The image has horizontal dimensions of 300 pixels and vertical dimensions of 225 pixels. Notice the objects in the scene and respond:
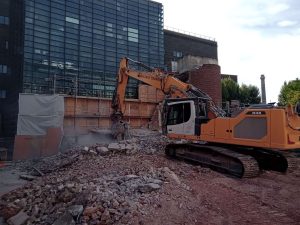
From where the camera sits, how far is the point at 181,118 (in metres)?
12.5

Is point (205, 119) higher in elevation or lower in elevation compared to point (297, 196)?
higher

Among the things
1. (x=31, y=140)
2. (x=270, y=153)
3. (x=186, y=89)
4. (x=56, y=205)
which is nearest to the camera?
(x=56, y=205)

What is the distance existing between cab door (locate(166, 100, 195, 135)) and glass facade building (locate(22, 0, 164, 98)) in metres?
14.1

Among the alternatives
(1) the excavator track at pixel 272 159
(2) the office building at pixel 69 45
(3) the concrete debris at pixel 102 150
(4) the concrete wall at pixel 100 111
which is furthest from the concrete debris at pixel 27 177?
(2) the office building at pixel 69 45

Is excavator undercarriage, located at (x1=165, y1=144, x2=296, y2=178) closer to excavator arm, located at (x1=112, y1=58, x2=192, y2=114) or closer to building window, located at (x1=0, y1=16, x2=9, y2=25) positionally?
excavator arm, located at (x1=112, y1=58, x2=192, y2=114)

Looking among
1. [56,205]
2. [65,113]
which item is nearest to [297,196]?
[56,205]

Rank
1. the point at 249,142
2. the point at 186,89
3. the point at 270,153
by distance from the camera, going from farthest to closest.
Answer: the point at 186,89
the point at 270,153
the point at 249,142

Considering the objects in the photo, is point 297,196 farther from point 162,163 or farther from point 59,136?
point 59,136

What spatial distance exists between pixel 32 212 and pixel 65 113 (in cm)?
1517

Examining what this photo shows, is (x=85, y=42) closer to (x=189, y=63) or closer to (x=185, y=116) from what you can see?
(x=189, y=63)

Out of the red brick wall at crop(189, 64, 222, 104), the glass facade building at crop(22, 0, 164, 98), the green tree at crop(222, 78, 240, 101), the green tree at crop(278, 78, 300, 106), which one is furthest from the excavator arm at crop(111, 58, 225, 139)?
the green tree at crop(222, 78, 240, 101)

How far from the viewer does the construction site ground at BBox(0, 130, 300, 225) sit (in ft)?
21.7

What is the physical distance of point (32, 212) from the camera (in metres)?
8.07

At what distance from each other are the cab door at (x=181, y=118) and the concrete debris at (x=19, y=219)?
626 centimetres
